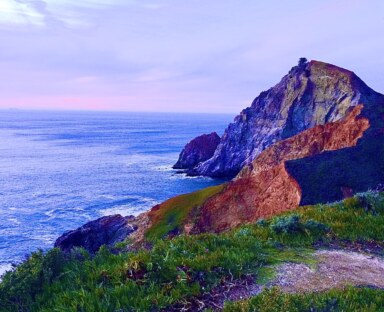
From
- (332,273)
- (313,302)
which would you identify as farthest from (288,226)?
(313,302)

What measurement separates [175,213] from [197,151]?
7106cm

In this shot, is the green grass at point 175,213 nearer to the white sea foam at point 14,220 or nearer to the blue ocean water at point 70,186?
the blue ocean water at point 70,186

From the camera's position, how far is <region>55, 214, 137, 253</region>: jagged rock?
5159 centimetres

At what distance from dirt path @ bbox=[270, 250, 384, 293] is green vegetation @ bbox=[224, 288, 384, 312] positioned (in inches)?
29.6

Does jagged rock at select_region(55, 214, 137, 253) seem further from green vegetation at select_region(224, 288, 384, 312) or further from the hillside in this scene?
→ green vegetation at select_region(224, 288, 384, 312)

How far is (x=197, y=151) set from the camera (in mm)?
126750

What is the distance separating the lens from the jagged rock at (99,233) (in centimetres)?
5159

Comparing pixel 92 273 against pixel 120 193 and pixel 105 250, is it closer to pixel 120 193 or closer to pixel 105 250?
pixel 105 250

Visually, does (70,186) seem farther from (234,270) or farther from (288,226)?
(234,270)

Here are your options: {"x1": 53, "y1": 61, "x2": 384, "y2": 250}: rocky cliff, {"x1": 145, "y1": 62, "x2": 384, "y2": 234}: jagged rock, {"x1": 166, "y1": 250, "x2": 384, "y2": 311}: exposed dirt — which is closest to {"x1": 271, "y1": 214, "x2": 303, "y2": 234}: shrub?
{"x1": 166, "y1": 250, "x2": 384, "y2": 311}: exposed dirt

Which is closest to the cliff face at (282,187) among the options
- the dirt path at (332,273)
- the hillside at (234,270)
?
the hillside at (234,270)

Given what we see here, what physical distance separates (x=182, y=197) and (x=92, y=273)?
5404cm

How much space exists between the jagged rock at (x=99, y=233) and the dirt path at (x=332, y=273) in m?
44.8

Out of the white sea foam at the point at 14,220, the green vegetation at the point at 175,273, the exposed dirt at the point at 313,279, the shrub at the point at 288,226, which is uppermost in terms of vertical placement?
the shrub at the point at 288,226
